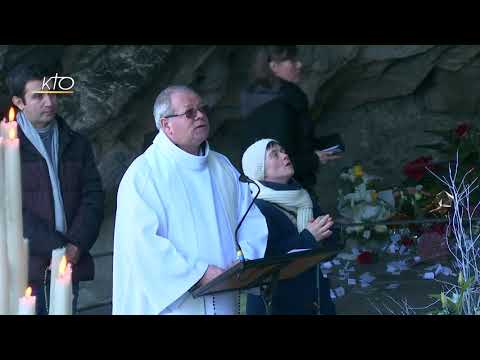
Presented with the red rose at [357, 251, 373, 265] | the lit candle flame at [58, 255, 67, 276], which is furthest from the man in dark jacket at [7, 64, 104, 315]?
the lit candle flame at [58, 255, 67, 276]

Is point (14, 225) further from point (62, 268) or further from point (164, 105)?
point (164, 105)

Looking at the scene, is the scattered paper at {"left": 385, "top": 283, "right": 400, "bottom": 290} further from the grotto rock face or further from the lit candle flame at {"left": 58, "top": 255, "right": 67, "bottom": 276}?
the lit candle flame at {"left": 58, "top": 255, "right": 67, "bottom": 276}

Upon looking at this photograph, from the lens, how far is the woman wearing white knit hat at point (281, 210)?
187 inches

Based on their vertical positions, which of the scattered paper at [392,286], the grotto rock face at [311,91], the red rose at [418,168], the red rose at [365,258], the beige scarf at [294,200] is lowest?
the scattered paper at [392,286]

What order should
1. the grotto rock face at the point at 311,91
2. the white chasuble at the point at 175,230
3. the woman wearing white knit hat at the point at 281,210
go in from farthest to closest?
the grotto rock face at the point at 311,91
the woman wearing white knit hat at the point at 281,210
the white chasuble at the point at 175,230

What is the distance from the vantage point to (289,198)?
4770 mm

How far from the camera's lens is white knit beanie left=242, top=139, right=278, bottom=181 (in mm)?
4750

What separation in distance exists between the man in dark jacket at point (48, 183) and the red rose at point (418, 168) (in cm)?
251

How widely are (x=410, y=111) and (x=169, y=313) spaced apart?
14.5ft

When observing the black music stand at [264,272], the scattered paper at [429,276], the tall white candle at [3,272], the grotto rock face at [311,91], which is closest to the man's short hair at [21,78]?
the grotto rock face at [311,91]

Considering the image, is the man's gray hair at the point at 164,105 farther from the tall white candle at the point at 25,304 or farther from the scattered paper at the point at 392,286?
the scattered paper at the point at 392,286
